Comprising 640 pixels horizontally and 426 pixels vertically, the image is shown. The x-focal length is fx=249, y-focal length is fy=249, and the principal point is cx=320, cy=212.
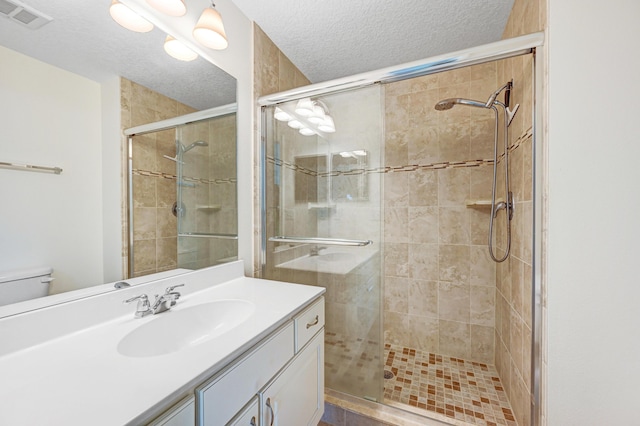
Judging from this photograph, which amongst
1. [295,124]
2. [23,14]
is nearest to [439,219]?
[295,124]

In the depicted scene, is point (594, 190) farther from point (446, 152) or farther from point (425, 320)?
point (425, 320)

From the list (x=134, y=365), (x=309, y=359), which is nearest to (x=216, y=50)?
(x=134, y=365)

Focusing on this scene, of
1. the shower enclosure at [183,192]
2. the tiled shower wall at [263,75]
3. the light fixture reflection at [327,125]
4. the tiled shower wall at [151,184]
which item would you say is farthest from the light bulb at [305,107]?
the tiled shower wall at [151,184]

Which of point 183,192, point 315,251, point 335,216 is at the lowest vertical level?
point 315,251

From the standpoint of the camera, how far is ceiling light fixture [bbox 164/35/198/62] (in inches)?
43.0

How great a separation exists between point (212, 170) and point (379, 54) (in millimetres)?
1473

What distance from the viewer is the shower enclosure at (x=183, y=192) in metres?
0.99

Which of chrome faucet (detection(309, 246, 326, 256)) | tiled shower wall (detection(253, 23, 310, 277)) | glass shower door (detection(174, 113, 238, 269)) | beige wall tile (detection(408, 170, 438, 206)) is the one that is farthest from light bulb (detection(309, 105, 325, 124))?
beige wall tile (detection(408, 170, 438, 206))

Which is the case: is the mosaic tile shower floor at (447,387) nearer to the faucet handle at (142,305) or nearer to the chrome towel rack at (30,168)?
the faucet handle at (142,305)

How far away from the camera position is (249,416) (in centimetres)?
74

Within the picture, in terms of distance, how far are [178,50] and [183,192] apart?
643 mm

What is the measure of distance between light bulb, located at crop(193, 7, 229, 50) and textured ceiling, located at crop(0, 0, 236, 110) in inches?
3.8

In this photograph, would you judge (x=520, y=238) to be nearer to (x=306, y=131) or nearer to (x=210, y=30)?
(x=306, y=131)

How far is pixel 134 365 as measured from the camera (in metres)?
0.60
